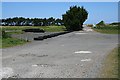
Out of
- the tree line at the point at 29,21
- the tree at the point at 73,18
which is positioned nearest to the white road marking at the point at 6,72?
the tree at the point at 73,18

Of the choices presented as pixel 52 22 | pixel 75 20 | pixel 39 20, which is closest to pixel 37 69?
pixel 75 20

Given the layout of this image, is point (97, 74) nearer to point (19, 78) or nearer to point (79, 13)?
point (19, 78)

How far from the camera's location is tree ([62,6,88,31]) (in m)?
74.6

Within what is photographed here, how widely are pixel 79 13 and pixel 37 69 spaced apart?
6827 cm

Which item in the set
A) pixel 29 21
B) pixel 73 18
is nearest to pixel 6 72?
pixel 73 18

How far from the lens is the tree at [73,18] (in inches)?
2936

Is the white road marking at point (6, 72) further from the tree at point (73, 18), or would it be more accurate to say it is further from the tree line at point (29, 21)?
the tree line at point (29, 21)

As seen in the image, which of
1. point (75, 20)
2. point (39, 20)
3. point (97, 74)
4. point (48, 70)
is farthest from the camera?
point (39, 20)

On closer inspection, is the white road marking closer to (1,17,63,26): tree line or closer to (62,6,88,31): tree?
(62,6,88,31): tree

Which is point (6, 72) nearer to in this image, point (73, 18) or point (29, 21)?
point (73, 18)

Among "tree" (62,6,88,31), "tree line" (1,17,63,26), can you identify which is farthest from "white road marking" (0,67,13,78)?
"tree line" (1,17,63,26)

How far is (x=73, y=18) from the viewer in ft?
A: 252

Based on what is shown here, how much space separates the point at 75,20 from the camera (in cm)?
7550

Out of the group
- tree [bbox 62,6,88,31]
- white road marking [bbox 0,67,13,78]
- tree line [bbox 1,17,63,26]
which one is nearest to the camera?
white road marking [bbox 0,67,13,78]
